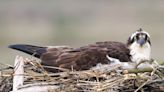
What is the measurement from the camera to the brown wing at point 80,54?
954cm

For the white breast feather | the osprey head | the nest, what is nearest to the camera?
the nest

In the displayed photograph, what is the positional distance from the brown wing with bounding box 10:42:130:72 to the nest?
1.75ft

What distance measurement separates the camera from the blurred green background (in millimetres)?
18547

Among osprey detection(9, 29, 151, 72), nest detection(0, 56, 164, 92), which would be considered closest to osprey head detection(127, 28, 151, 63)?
osprey detection(9, 29, 151, 72)

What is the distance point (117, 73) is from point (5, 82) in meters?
1.20

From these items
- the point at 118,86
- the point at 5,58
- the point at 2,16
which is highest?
the point at 2,16

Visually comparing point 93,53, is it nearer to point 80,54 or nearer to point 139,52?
point 80,54

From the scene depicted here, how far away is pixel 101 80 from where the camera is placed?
8641 millimetres

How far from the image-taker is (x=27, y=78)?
8.92 m

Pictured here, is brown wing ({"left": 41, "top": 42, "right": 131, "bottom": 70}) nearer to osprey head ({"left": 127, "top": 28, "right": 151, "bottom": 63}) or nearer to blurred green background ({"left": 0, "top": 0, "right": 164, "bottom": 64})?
osprey head ({"left": 127, "top": 28, "right": 151, "bottom": 63})

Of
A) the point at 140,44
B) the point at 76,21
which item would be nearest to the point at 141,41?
the point at 140,44

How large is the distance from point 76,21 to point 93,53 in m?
11.9

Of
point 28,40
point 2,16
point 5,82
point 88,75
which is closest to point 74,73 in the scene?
point 88,75

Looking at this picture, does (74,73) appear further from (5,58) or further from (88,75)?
(5,58)
